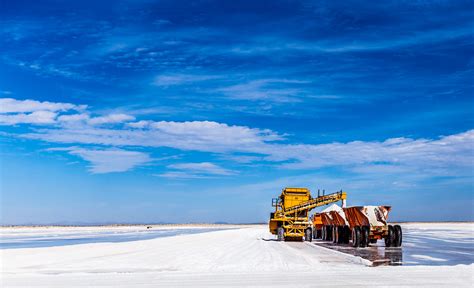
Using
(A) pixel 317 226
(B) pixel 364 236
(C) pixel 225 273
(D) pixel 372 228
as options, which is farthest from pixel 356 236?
(C) pixel 225 273

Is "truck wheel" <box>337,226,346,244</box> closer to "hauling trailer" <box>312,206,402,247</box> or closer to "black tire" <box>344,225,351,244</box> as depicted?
"black tire" <box>344,225,351,244</box>

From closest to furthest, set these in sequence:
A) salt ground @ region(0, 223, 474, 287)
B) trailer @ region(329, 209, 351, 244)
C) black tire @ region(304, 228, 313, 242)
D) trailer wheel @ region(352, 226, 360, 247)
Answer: salt ground @ region(0, 223, 474, 287)
trailer wheel @ region(352, 226, 360, 247)
trailer @ region(329, 209, 351, 244)
black tire @ region(304, 228, 313, 242)

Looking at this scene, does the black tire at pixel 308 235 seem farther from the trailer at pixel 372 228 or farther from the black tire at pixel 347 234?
the trailer at pixel 372 228

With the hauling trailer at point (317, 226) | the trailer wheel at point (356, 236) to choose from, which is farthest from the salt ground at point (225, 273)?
the hauling trailer at point (317, 226)

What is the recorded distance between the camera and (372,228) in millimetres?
34469

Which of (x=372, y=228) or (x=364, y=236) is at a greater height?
(x=372, y=228)

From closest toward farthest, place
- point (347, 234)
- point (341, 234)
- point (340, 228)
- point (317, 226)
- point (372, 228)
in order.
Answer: point (372, 228) < point (347, 234) < point (341, 234) < point (340, 228) < point (317, 226)

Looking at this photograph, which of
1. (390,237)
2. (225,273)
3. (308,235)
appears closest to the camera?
(225,273)

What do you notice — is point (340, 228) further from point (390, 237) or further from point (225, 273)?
point (225, 273)

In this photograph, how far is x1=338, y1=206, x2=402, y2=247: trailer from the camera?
33.8m

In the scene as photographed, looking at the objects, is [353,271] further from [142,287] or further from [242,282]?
[142,287]

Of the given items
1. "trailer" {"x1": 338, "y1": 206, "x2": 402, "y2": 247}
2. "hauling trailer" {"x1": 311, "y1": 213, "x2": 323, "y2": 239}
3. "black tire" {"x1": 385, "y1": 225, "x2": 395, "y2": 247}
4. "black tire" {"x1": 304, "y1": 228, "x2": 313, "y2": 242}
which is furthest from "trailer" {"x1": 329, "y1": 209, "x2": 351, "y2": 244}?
"hauling trailer" {"x1": 311, "y1": 213, "x2": 323, "y2": 239}

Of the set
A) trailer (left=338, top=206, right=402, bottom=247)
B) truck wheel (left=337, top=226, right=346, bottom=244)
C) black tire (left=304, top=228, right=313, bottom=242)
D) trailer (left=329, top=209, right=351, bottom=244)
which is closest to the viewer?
trailer (left=338, top=206, right=402, bottom=247)

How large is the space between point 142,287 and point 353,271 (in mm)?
7854
